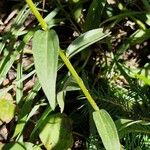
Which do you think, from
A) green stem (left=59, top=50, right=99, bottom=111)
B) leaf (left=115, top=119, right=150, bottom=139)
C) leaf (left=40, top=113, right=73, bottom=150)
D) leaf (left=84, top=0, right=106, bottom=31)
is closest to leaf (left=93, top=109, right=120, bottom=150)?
green stem (left=59, top=50, right=99, bottom=111)

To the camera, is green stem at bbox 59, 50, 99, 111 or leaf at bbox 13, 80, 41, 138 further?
leaf at bbox 13, 80, 41, 138

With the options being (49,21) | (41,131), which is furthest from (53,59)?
(49,21)

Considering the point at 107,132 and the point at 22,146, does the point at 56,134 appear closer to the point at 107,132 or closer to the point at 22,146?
the point at 22,146

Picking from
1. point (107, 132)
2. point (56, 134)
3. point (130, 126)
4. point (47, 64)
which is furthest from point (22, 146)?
point (47, 64)

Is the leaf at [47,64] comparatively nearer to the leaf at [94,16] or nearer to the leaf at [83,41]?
the leaf at [83,41]

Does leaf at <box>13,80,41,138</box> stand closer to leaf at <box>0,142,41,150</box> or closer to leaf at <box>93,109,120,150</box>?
leaf at <box>0,142,41,150</box>

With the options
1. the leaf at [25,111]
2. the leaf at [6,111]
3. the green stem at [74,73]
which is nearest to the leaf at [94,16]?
the leaf at [25,111]

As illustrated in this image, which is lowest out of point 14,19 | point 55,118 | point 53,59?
point 55,118

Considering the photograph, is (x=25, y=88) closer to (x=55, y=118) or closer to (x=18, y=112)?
(x=18, y=112)
